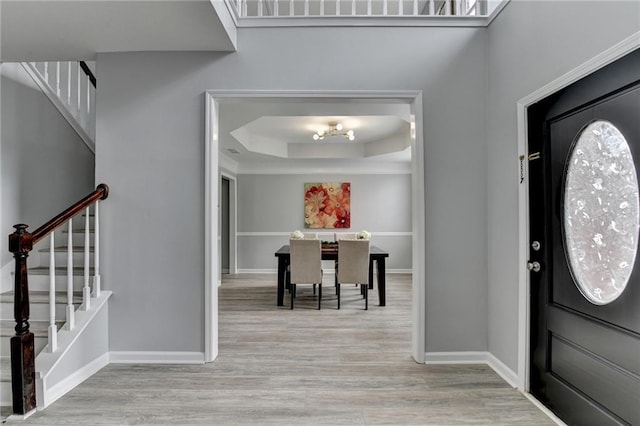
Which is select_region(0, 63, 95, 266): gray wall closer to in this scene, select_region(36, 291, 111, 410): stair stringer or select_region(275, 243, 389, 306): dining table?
select_region(36, 291, 111, 410): stair stringer

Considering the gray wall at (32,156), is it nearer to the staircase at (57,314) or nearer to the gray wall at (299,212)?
the staircase at (57,314)

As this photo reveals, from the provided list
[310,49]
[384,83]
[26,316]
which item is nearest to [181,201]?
[26,316]

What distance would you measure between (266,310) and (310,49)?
308cm

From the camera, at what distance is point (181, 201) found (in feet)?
8.82

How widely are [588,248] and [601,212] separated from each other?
21cm

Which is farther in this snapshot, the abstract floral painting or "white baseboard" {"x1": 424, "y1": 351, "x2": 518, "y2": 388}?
the abstract floral painting

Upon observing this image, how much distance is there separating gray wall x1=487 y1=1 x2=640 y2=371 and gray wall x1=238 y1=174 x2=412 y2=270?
4.63 meters

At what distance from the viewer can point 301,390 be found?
2240mm

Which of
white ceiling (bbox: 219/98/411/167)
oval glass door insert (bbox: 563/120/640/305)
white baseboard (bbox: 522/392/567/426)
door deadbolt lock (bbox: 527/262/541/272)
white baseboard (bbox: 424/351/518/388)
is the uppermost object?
white ceiling (bbox: 219/98/411/167)

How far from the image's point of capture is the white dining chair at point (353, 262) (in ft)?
14.4

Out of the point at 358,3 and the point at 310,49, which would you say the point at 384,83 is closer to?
the point at 310,49

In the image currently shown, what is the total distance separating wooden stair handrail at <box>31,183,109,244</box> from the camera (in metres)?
2.10

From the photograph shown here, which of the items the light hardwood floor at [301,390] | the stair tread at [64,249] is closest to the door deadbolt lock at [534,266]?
the light hardwood floor at [301,390]

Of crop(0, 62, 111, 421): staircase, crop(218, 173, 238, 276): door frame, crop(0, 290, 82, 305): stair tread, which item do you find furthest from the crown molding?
crop(0, 290, 82, 305): stair tread
